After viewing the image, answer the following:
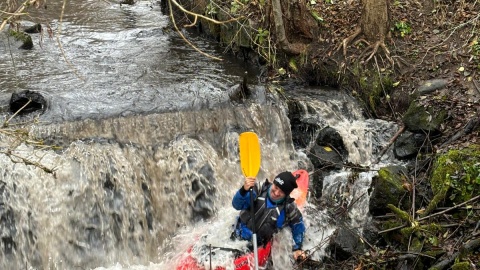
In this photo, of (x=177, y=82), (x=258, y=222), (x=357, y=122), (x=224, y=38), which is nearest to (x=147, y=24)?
(x=224, y=38)

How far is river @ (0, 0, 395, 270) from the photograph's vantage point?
5.45 m

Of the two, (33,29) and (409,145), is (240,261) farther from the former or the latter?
(33,29)

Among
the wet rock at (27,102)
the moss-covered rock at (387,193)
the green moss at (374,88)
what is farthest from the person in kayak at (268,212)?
the wet rock at (27,102)

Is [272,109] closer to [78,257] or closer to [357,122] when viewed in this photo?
[357,122]

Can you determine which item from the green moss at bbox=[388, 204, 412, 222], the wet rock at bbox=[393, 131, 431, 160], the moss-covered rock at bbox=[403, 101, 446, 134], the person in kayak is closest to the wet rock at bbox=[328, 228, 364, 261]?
the person in kayak

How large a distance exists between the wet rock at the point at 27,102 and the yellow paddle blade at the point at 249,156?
9.23 ft

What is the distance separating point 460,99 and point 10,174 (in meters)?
5.39

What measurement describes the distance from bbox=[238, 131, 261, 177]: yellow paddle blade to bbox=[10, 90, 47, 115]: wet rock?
2.81 m

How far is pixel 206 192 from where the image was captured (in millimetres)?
6094

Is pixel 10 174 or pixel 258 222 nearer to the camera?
pixel 258 222

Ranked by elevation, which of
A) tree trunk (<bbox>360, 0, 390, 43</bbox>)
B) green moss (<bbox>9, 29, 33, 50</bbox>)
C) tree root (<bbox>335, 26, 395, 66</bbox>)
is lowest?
green moss (<bbox>9, 29, 33, 50</bbox>)

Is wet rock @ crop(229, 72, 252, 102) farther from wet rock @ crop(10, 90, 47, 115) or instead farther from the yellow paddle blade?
wet rock @ crop(10, 90, 47, 115)

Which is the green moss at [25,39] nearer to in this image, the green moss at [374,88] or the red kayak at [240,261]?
the red kayak at [240,261]

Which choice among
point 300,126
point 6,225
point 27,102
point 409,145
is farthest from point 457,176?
point 27,102
